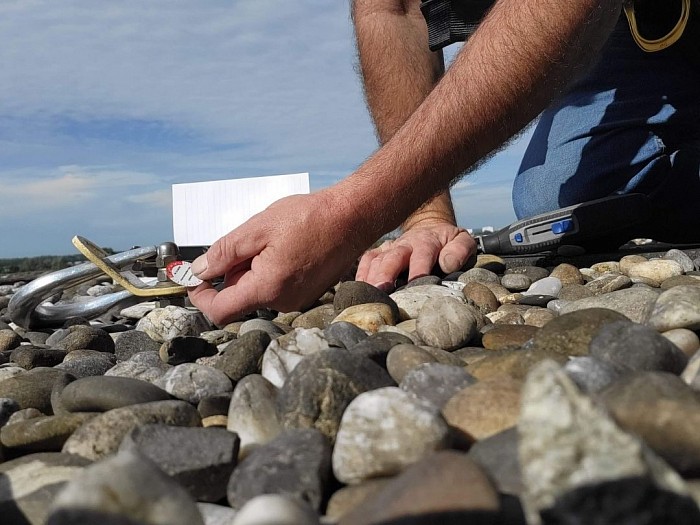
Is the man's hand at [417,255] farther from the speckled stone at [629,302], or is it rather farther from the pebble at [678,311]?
the pebble at [678,311]

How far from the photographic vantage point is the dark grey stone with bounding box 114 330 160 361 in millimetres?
2064

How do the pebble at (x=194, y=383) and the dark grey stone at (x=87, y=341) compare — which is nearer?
the pebble at (x=194, y=383)

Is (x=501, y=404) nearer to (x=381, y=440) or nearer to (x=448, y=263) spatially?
(x=381, y=440)

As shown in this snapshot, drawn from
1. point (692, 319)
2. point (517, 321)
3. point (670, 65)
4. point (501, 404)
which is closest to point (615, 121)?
point (670, 65)

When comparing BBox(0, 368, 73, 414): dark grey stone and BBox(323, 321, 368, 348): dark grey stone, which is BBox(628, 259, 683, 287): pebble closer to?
BBox(323, 321, 368, 348): dark grey stone

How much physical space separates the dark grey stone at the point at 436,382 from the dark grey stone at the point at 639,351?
21 centimetres

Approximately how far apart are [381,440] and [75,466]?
0.42 m

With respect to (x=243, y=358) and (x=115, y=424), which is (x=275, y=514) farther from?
(x=243, y=358)

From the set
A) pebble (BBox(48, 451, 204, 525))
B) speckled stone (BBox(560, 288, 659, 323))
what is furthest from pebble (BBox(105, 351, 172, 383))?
speckled stone (BBox(560, 288, 659, 323))

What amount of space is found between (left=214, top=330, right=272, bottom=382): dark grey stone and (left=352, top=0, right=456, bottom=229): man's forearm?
2675 mm

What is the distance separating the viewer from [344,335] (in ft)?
4.96

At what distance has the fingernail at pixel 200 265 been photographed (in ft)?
7.04

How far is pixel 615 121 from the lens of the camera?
3.91 metres

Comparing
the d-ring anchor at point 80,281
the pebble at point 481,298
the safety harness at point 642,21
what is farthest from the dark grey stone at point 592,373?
the safety harness at point 642,21
